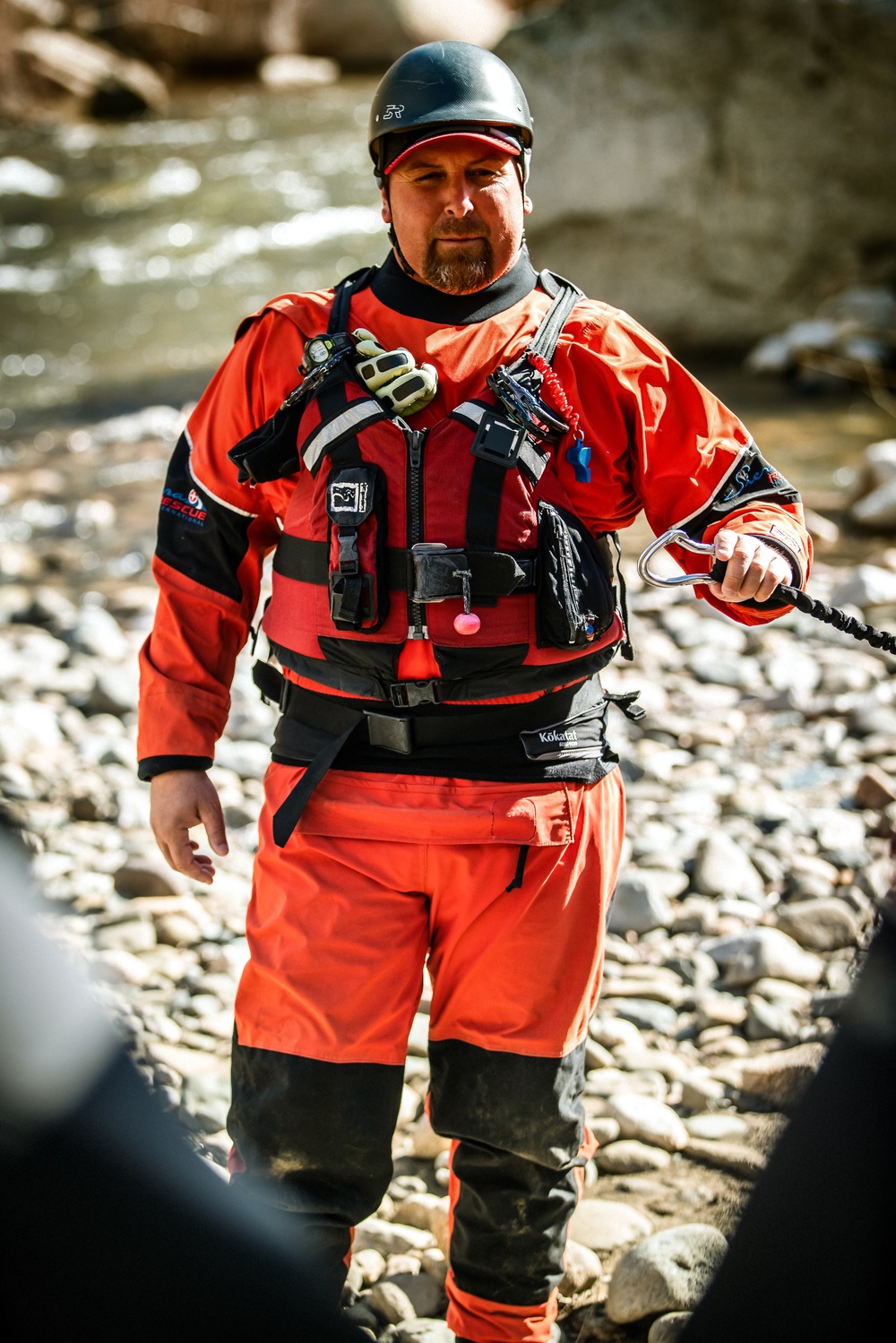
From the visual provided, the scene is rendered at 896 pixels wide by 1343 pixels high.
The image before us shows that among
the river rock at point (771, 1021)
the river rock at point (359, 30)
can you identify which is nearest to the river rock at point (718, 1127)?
the river rock at point (771, 1021)

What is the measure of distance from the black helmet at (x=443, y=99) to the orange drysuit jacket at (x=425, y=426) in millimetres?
271

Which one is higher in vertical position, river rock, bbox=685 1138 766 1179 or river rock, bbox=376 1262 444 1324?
river rock, bbox=685 1138 766 1179

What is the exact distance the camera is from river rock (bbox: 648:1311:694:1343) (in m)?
2.35

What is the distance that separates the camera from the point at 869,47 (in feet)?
29.8

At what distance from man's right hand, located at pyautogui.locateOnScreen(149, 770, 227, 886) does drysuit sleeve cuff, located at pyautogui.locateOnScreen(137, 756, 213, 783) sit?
0.4 inches

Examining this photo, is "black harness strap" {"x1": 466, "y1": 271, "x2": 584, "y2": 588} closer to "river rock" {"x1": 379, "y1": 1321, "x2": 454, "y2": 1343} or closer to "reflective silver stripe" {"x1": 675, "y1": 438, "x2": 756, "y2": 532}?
"reflective silver stripe" {"x1": 675, "y1": 438, "x2": 756, "y2": 532}

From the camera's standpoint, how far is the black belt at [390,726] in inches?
85.5

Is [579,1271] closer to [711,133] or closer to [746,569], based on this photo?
[746,569]

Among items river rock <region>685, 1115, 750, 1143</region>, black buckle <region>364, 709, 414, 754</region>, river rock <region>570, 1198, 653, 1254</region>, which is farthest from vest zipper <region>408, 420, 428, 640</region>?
river rock <region>685, 1115, 750, 1143</region>

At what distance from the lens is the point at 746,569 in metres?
1.99

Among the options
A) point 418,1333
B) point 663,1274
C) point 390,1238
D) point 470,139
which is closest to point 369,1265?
point 390,1238

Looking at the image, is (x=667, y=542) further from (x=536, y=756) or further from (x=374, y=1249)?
(x=374, y=1249)

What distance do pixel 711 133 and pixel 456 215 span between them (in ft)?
25.6

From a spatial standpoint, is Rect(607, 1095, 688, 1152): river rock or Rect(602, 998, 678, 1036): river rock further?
Rect(602, 998, 678, 1036): river rock
